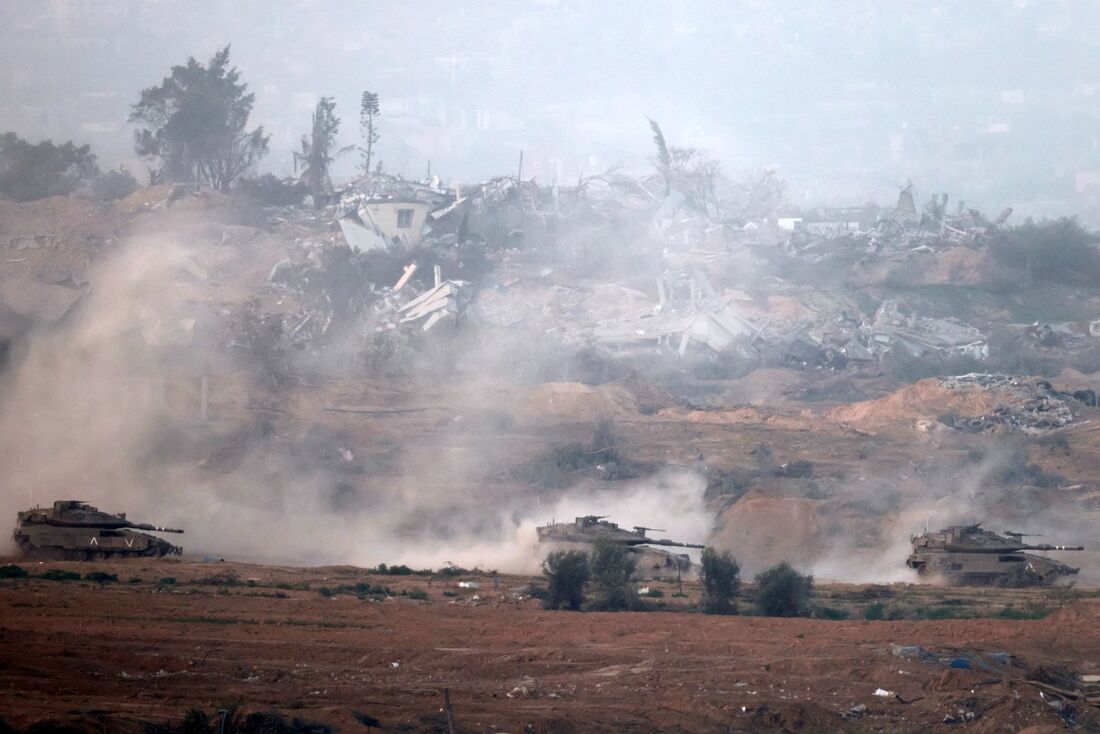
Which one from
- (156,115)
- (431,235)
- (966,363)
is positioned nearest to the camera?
(966,363)

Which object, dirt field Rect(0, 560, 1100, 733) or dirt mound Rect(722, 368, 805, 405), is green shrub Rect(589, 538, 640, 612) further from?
dirt mound Rect(722, 368, 805, 405)

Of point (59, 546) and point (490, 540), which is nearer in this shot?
point (59, 546)

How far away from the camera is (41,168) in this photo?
7325 centimetres

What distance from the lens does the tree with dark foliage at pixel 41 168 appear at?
71562mm

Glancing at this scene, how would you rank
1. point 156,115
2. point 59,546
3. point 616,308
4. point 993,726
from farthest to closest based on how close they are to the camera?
point 156,115 → point 616,308 → point 59,546 → point 993,726

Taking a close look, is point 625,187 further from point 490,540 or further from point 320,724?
point 320,724

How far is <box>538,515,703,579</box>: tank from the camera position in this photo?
3225 cm

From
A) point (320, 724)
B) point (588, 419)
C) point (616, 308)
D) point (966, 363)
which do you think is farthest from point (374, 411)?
point (320, 724)

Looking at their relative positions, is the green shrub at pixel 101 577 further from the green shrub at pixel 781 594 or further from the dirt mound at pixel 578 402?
the dirt mound at pixel 578 402

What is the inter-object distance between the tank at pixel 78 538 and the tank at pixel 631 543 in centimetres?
848

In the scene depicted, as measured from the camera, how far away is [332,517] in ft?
129

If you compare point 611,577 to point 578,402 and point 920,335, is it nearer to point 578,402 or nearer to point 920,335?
point 578,402

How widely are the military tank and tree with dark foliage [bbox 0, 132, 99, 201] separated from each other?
51.6m

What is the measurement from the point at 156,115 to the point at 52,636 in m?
57.8
